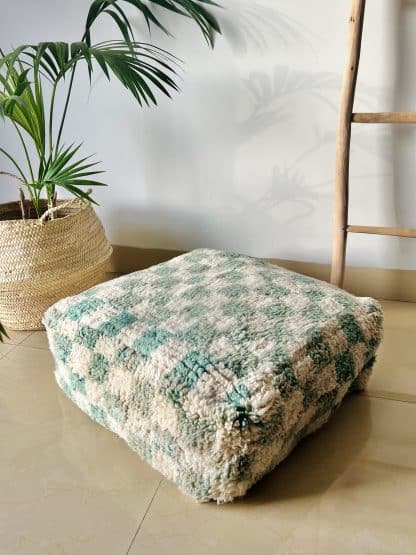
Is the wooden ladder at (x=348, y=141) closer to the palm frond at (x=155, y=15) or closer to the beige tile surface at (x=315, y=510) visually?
the palm frond at (x=155, y=15)

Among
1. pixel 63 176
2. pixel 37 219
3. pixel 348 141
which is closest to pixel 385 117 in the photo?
pixel 348 141

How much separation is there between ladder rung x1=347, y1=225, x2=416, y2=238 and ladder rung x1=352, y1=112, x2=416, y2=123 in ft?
0.80

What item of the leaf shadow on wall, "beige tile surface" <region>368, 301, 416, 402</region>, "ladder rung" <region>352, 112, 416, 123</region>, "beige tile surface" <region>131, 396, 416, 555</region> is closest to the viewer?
"beige tile surface" <region>131, 396, 416, 555</region>

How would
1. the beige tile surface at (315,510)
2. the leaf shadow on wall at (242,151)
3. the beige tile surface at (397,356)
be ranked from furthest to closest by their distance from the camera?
the leaf shadow on wall at (242,151), the beige tile surface at (397,356), the beige tile surface at (315,510)

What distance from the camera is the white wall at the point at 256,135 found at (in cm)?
128

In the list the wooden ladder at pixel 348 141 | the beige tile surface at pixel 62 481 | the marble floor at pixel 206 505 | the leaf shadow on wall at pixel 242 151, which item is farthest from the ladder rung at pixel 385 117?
the beige tile surface at pixel 62 481

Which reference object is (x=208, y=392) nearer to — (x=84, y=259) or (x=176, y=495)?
(x=176, y=495)

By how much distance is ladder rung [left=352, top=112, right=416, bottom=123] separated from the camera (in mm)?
1201

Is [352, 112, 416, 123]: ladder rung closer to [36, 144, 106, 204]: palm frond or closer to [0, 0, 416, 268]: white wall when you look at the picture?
[0, 0, 416, 268]: white wall

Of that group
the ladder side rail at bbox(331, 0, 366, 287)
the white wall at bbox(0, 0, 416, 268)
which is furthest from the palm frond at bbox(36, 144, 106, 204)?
the ladder side rail at bbox(331, 0, 366, 287)

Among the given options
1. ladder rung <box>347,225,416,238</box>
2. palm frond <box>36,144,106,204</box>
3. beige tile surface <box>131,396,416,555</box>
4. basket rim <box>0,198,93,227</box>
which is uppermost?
palm frond <box>36,144,106,204</box>

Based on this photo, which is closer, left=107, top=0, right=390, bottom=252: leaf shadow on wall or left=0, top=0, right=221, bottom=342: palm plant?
left=0, top=0, right=221, bottom=342: palm plant

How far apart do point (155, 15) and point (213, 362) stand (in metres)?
0.97

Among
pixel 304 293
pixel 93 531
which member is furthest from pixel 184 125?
pixel 93 531
